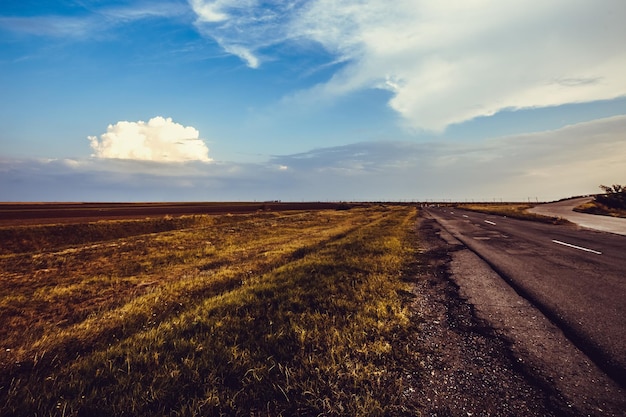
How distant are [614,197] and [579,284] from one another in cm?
4021

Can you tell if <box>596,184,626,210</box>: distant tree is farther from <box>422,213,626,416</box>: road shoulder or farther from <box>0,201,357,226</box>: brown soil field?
<box>0,201,357,226</box>: brown soil field

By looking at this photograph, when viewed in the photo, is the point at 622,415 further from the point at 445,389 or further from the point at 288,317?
the point at 288,317

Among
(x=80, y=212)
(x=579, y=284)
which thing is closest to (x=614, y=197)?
(x=579, y=284)

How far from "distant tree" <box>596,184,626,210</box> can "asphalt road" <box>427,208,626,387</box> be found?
28.8 m

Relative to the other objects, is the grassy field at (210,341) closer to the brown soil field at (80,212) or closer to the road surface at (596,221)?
the road surface at (596,221)

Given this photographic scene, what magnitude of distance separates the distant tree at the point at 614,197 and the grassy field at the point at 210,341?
127 ft

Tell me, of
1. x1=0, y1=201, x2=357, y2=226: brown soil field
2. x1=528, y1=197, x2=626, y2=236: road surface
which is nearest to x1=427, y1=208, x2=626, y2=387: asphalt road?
x1=528, y1=197, x2=626, y2=236: road surface

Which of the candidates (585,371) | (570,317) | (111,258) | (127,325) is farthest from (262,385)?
(111,258)

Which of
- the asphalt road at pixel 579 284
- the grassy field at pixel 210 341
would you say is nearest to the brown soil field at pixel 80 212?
the grassy field at pixel 210 341

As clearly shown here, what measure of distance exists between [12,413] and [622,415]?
6069 mm

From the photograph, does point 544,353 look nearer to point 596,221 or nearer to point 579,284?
point 579,284

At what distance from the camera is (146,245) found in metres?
17.3

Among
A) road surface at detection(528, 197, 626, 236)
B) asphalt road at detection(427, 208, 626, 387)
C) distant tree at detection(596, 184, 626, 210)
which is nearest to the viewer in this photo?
asphalt road at detection(427, 208, 626, 387)

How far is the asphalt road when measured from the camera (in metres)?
4.05
